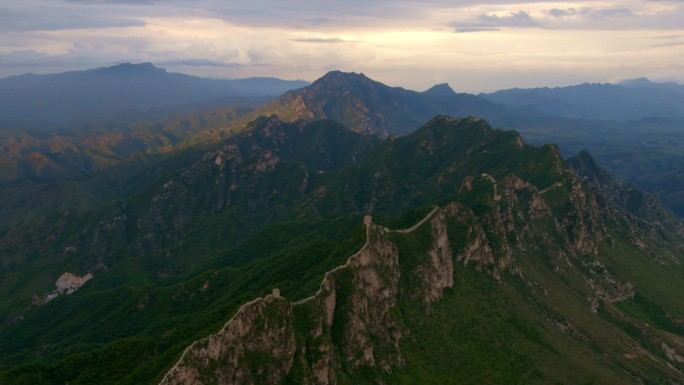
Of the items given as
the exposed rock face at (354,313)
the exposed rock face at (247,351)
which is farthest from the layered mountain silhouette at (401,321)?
the exposed rock face at (354,313)

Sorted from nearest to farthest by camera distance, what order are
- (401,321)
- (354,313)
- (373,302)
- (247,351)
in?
(247,351), (354,313), (373,302), (401,321)

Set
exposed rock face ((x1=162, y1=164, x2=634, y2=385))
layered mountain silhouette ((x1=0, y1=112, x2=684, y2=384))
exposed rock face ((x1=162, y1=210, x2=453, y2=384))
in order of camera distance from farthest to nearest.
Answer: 1. layered mountain silhouette ((x1=0, y1=112, x2=684, y2=384))
2. exposed rock face ((x1=162, y1=164, x2=634, y2=385))
3. exposed rock face ((x1=162, y1=210, x2=453, y2=384))

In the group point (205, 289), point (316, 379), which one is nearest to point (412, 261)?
point (316, 379)

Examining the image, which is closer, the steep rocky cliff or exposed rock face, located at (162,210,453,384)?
exposed rock face, located at (162,210,453,384)

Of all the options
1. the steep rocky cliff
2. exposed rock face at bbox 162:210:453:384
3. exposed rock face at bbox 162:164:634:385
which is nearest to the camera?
exposed rock face at bbox 162:210:453:384

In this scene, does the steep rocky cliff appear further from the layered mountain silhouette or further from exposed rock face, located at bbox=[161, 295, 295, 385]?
the layered mountain silhouette

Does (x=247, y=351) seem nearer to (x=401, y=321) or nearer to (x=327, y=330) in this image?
(x=327, y=330)

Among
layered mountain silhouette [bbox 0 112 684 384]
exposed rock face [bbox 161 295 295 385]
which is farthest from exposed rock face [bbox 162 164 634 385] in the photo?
layered mountain silhouette [bbox 0 112 684 384]

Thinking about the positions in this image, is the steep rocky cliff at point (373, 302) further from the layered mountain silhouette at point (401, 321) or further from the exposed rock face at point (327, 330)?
the layered mountain silhouette at point (401, 321)

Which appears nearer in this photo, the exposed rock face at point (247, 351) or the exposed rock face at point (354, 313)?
the exposed rock face at point (247, 351)

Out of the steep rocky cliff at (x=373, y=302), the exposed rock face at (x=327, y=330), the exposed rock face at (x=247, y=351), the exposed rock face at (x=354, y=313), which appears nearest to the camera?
the exposed rock face at (x=247, y=351)

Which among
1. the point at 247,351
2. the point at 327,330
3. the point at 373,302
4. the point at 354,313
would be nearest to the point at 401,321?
the point at 373,302
